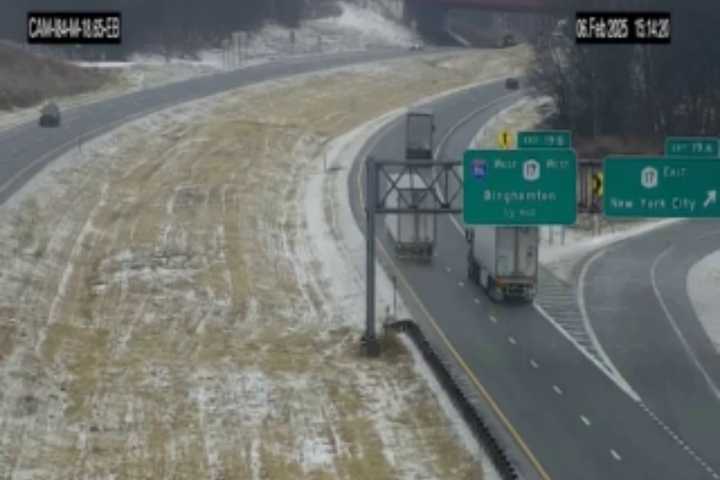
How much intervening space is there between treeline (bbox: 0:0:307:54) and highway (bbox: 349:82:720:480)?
197 feet

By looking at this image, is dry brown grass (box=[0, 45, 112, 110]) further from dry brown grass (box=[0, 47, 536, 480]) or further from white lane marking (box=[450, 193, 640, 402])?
white lane marking (box=[450, 193, 640, 402])

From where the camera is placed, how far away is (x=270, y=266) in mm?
64562

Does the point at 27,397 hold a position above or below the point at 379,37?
below

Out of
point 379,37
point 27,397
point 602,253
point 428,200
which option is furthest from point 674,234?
point 379,37

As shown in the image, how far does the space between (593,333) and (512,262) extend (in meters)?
4.63

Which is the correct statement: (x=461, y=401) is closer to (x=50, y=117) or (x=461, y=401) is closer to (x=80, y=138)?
(x=80, y=138)

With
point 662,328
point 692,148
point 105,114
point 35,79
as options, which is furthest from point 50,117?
point 692,148

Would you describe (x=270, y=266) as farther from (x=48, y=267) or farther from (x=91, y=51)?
(x=91, y=51)

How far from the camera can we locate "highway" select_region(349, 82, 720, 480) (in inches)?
1414

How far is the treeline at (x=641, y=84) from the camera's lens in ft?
312

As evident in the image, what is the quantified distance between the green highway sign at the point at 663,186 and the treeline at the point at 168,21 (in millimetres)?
70392

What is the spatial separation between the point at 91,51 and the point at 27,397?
86350mm

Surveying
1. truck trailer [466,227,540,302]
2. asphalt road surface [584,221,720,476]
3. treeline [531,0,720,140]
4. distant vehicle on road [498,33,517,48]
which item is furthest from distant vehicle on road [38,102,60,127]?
distant vehicle on road [498,33,517,48]

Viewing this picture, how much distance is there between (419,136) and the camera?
85875mm
